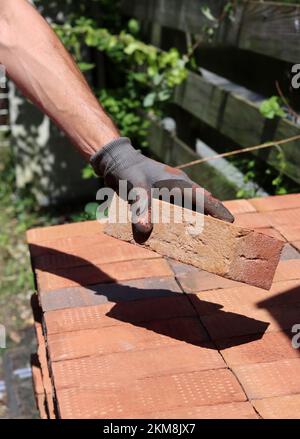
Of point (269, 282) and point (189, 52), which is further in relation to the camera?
point (189, 52)

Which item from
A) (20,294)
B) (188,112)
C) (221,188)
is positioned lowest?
(20,294)

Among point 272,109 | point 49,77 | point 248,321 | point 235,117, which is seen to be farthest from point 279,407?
point 235,117

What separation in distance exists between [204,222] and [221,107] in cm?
198

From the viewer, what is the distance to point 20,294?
15.0 feet

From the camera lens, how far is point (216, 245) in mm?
1659

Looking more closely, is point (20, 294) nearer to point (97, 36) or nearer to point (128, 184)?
point (97, 36)

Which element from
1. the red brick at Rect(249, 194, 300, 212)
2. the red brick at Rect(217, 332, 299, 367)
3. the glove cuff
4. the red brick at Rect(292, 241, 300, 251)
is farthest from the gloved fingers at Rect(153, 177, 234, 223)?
the red brick at Rect(249, 194, 300, 212)

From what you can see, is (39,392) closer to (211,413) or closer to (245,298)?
(245,298)

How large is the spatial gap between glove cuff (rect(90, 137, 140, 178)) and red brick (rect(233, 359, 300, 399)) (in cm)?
63

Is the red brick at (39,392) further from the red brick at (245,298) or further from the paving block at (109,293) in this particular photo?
the red brick at (245,298)

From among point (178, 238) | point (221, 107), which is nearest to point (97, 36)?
point (221, 107)

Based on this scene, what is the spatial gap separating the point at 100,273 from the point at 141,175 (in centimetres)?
58

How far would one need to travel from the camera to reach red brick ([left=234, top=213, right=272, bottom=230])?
244cm

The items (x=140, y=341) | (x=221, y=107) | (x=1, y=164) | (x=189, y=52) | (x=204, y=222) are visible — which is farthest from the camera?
(x=1, y=164)
